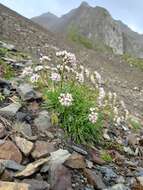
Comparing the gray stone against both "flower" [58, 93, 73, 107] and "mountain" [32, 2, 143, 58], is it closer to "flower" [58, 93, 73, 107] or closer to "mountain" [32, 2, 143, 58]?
"flower" [58, 93, 73, 107]

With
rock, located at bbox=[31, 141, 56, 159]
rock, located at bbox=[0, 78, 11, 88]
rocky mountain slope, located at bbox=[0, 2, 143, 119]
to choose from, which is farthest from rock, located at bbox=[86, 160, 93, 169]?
rocky mountain slope, located at bbox=[0, 2, 143, 119]

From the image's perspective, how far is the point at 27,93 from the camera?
890cm

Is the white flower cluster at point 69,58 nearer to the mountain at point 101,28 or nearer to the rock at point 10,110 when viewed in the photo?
the rock at point 10,110

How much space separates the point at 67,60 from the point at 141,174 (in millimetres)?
2487

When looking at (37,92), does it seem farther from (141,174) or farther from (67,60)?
(141,174)

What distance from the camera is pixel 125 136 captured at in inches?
381

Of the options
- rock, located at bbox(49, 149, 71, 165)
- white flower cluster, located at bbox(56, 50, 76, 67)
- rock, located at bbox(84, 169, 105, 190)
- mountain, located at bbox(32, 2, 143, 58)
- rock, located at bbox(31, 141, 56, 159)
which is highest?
mountain, located at bbox(32, 2, 143, 58)

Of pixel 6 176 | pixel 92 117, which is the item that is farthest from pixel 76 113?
pixel 6 176

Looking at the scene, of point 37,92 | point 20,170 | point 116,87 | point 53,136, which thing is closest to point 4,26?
point 116,87

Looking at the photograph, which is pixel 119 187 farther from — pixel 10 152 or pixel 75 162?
pixel 10 152

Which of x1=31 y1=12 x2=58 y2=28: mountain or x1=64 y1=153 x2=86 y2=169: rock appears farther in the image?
x1=31 y1=12 x2=58 y2=28: mountain

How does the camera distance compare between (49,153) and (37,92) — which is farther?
(37,92)

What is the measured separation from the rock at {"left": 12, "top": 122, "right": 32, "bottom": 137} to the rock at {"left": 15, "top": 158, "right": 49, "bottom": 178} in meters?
1.02

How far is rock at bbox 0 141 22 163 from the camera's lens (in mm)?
6590
